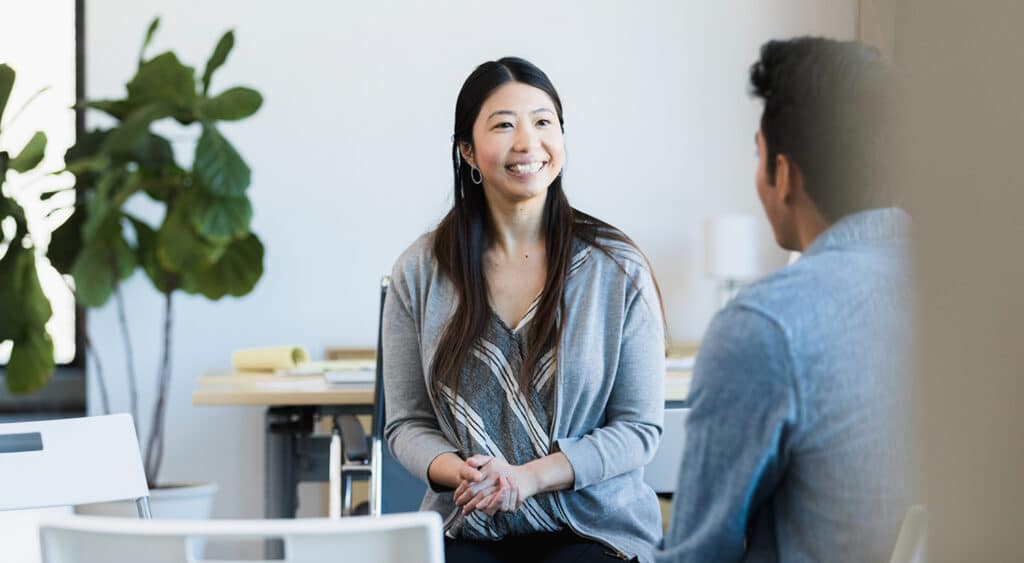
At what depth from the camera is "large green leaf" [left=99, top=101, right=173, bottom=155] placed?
364 cm

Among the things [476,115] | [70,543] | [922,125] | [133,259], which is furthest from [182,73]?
[922,125]

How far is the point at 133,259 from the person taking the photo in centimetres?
395

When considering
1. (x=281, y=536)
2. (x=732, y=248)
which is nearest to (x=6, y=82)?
(x=732, y=248)

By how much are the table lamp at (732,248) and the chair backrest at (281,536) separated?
132 inches

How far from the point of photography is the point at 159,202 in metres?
4.04

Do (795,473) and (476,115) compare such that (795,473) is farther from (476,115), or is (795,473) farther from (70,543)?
(476,115)

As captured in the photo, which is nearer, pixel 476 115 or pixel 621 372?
pixel 621 372

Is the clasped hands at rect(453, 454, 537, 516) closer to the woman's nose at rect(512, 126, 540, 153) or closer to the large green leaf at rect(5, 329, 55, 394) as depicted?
the woman's nose at rect(512, 126, 540, 153)

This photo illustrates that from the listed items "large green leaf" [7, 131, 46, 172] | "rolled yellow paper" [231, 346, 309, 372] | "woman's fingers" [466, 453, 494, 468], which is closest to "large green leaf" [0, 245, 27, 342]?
"large green leaf" [7, 131, 46, 172]

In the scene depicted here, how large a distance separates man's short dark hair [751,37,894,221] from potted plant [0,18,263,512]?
291 centimetres

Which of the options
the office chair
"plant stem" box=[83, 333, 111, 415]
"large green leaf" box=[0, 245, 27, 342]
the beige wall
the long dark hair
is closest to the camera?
the beige wall

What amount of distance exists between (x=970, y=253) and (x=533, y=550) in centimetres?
120

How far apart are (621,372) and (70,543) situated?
2.43ft

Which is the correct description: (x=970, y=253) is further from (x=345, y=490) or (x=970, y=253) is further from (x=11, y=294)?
(x=11, y=294)
